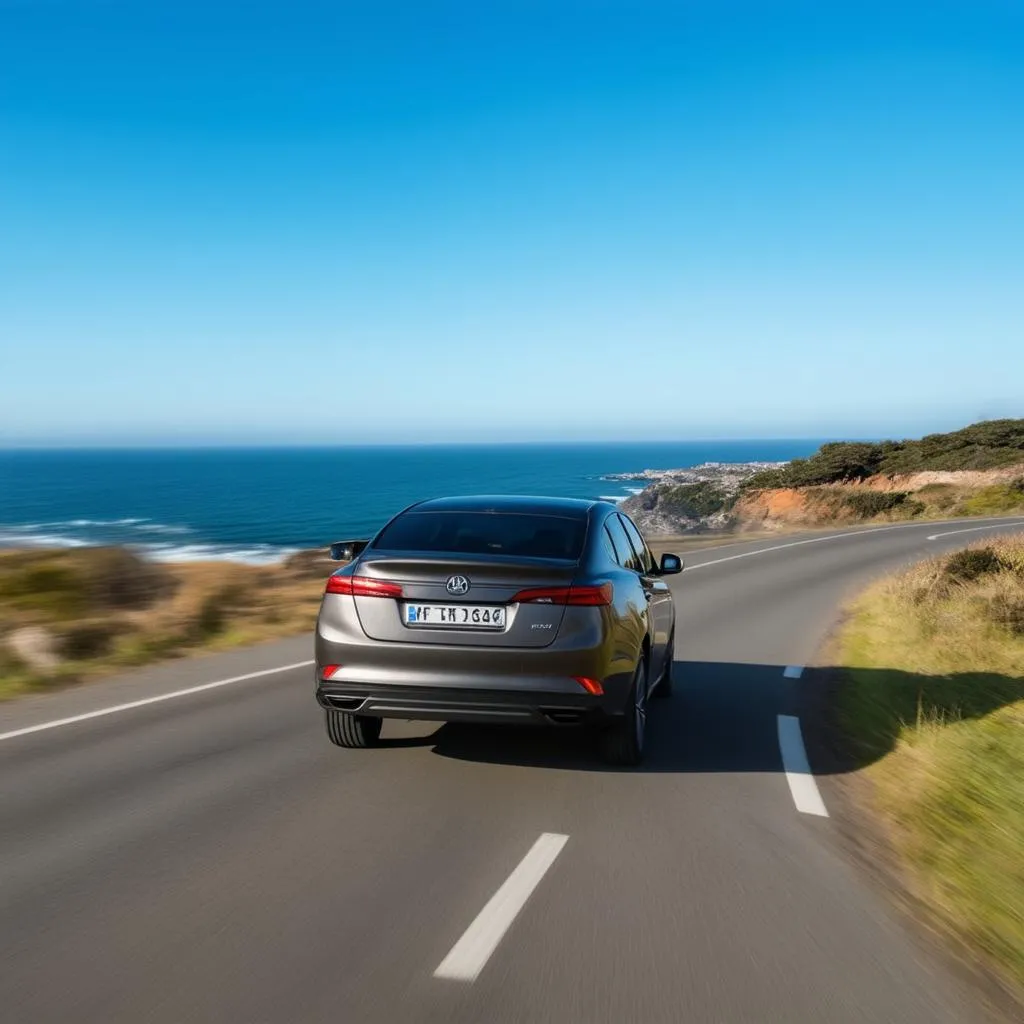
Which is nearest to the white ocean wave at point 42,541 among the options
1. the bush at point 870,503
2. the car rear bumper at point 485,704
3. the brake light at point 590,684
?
the car rear bumper at point 485,704

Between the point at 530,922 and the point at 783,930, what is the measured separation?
97 centimetres

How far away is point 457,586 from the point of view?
6.17m

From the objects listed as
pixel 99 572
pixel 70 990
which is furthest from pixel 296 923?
pixel 99 572

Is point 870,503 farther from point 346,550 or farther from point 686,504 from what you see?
point 346,550

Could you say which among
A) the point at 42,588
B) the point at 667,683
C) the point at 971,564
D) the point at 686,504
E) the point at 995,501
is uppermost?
the point at 42,588

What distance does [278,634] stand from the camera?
43.1ft

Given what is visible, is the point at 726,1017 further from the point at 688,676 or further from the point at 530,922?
the point at 688,676

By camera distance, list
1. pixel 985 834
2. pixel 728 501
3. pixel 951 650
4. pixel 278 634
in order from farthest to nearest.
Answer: pixel 728 501
pixel 278 634
pixel 951 650
pixel 985 834

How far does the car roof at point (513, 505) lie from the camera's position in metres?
7.21

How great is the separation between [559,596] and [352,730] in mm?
1792

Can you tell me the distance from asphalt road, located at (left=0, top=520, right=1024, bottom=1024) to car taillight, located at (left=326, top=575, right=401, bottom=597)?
108 cm

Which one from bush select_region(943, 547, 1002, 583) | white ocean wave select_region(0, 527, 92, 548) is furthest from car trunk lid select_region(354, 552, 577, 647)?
bush select_region(943, 547, 1002, 583)

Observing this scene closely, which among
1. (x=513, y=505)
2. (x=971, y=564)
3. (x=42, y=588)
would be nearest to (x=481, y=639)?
(x=513, y=505)

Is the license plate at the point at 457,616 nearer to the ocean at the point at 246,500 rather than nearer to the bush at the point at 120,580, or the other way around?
the bush at the point at 120,580
